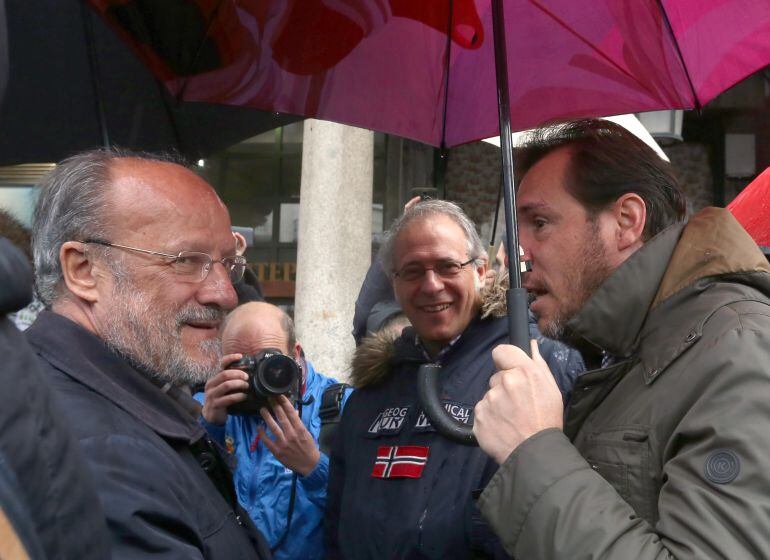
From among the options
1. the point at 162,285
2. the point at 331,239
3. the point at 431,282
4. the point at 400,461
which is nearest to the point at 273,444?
the point at 400,461

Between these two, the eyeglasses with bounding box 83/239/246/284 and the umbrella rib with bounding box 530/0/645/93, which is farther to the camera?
the umbrella rib with bounding box 530/0/645/93

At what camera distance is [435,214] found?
271 centimetres

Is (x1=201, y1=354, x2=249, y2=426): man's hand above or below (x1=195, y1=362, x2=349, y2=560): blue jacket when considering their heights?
above

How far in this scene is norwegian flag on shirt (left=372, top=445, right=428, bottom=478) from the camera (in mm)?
2328

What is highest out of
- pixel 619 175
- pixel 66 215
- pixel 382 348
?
pixel 619 175

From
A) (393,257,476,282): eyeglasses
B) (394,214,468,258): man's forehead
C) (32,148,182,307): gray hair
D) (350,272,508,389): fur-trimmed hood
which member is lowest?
(350,272,508,389): fur-trimmed hood

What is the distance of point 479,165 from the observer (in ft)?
29.2

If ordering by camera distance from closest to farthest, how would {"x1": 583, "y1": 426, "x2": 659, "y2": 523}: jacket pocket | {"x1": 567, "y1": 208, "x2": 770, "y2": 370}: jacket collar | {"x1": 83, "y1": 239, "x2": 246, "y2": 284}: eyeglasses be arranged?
{"x1": 583, "y1": 426, "x2": 659, "y2": 523}: jacket pocket → {"x1": 567, "y1": 208, "x2": 770, "y2": 370}: jacket collar → {"x1": 83, "y1": 239, "x2": 246, "y2": 284}: eyeglasses

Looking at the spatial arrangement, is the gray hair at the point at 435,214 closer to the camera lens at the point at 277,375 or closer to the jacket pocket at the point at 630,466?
the camera lens at the point at 277,375

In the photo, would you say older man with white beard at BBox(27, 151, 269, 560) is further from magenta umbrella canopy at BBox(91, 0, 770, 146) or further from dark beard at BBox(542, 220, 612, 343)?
dark beard at BBox(542, 220, 612, 343)

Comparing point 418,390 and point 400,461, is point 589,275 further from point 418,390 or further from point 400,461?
point 400,461

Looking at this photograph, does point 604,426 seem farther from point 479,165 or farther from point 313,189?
point 479,165

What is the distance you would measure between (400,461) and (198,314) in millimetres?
713

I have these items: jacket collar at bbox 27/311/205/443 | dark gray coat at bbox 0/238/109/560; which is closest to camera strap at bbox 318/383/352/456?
jacket collar at bbox 27/311/205/443
